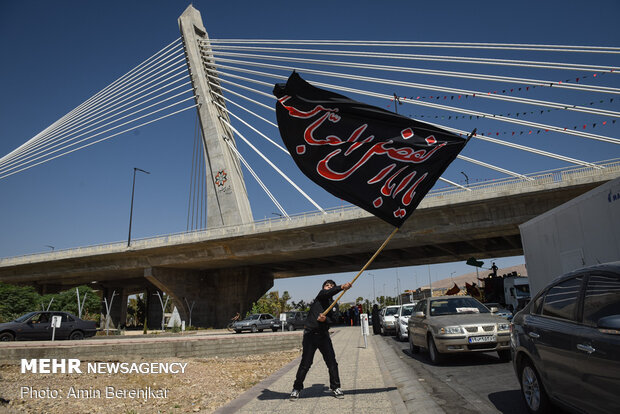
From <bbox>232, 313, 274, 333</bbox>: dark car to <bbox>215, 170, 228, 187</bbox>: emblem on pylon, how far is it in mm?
12955

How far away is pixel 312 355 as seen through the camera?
5773 millimetres

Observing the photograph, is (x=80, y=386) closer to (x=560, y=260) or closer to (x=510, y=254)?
(x=560, y=260)

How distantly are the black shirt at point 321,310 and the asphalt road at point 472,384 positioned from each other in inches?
73.3

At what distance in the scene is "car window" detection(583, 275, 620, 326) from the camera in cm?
332

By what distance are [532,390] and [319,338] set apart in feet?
9.05

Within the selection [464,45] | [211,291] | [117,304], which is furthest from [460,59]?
[117,304]

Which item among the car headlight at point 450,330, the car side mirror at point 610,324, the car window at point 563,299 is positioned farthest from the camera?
the car headlight at point 450,330

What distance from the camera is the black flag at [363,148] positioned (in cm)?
582

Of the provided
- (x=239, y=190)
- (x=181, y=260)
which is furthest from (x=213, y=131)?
(x=181, y=260)

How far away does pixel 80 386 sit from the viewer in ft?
27.3

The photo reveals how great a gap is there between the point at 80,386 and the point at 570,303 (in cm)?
914

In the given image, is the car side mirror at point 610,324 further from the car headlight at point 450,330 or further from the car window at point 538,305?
the car headlight at point 450,330

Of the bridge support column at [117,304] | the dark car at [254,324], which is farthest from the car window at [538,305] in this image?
the bridge support column at [117,304]

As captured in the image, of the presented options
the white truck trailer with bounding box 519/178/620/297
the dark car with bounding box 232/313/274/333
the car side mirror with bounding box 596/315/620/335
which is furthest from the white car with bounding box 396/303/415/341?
the dark car with bounding box 232/313/274/333
